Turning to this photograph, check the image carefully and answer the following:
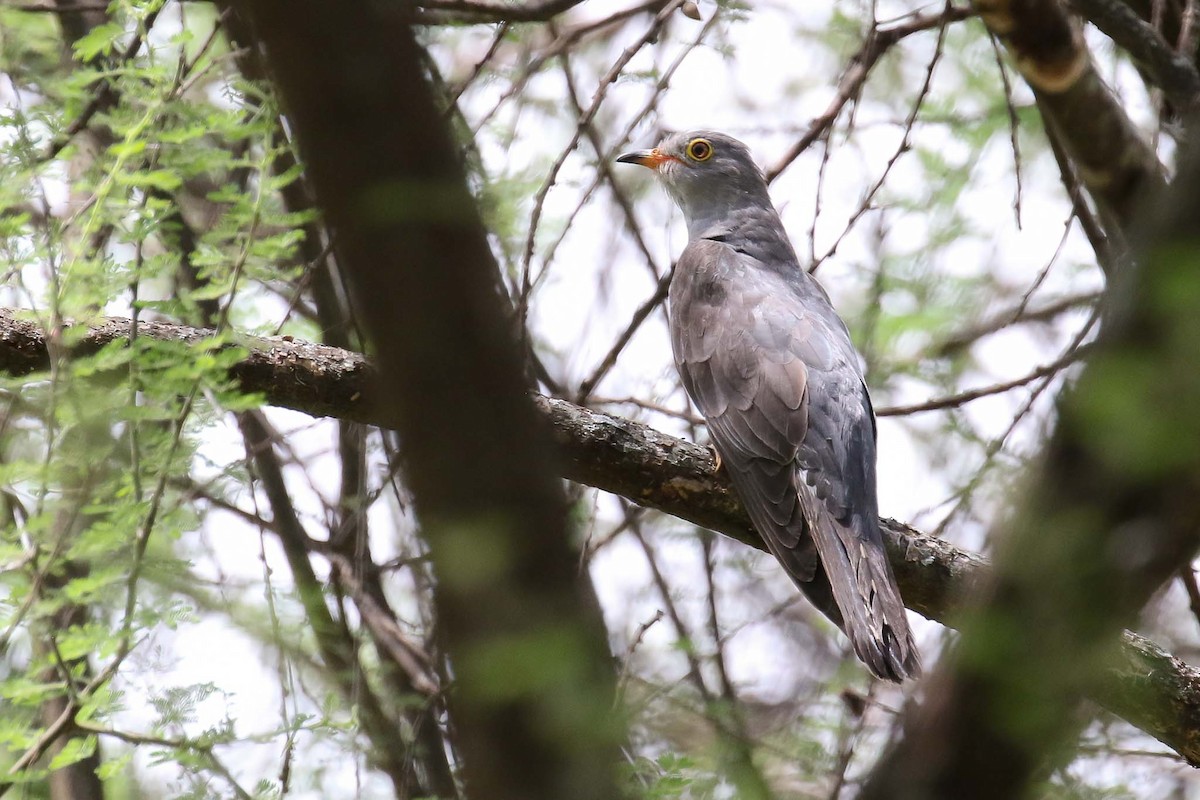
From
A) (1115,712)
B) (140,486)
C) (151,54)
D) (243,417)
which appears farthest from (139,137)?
(1115,712)

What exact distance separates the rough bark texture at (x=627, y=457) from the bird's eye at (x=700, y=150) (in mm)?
2979

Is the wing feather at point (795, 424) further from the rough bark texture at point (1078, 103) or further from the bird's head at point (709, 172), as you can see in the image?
the rough bark texture at point (1078, 103)

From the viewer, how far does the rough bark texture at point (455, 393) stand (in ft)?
3.19

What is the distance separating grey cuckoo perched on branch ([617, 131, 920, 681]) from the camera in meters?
4.21

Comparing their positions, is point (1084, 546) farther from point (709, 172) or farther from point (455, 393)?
point (709, 172)

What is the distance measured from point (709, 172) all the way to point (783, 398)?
2.34 meters

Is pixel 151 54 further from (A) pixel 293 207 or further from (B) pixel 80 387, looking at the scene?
(A) pixel 293 207

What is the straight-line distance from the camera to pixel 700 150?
22.5ft

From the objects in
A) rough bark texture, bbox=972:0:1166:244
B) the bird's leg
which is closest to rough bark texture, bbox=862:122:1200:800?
rough bark texture, bbox=972:0:1166:244

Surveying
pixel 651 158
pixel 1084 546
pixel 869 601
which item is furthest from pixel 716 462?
pixel 1084 546

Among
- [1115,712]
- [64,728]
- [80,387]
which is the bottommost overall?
[1115,712]

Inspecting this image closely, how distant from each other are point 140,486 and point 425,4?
2.16 metres

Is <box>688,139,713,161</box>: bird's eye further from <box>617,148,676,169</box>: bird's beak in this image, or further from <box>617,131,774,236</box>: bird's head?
<box>617,148,676,169</box>: bird's beak

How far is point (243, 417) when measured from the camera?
5320mm
